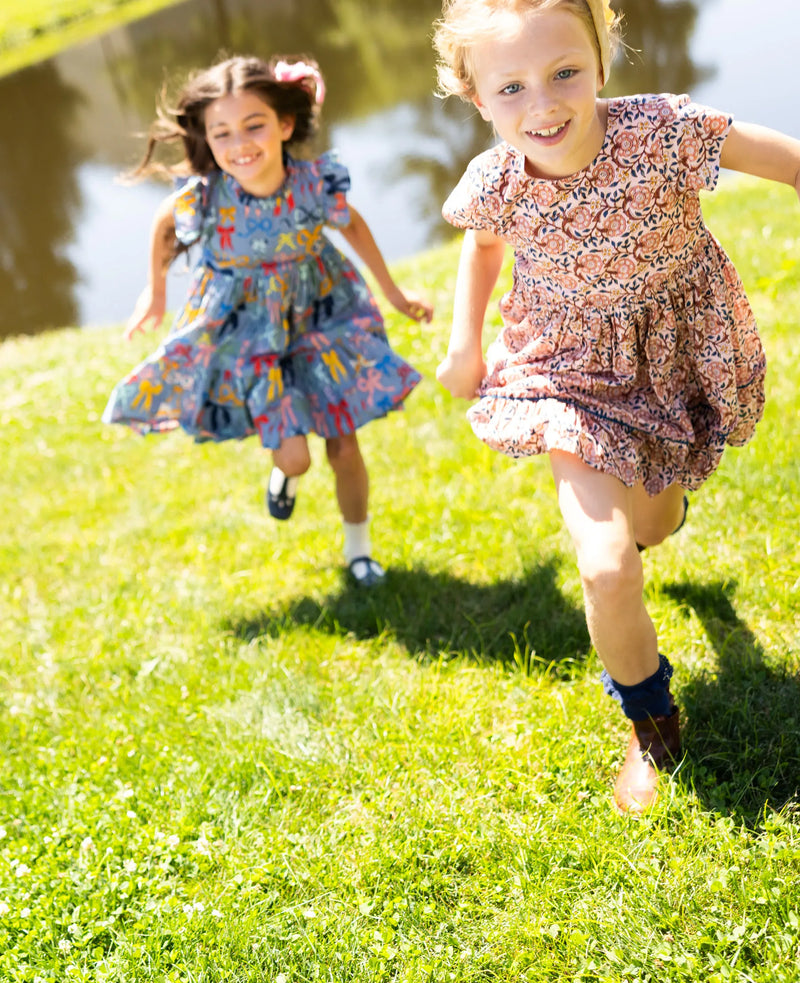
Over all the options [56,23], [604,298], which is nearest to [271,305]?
[604,298]

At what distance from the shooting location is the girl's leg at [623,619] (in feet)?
7.89

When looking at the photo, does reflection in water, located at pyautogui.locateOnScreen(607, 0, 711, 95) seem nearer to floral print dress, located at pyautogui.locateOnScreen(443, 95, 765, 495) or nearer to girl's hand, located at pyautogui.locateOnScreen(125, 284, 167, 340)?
girl's hand, located at pyautogui.locateOnScreen(125, 284, 167, 340)

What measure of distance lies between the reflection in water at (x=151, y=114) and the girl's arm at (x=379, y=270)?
6777mm

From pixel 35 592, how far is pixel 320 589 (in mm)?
1240

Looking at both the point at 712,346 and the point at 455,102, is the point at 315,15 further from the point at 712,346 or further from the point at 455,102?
the point at 712,346

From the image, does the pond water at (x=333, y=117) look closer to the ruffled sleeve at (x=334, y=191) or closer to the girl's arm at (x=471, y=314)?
the ruffled sleeve at (x=334, y=191)

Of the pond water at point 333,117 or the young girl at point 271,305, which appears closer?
the young girl at point 271,305

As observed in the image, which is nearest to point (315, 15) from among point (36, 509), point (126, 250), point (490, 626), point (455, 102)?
point (455, 102)

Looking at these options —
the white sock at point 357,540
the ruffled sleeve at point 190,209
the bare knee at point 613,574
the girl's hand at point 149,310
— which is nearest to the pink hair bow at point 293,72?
the ruffled sleeve at point 190,209

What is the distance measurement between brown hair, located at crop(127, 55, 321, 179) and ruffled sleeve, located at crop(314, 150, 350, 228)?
0.23 meters

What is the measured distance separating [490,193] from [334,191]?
4.37 ft

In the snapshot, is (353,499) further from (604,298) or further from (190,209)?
(604,298)

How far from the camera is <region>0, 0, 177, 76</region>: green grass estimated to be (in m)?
27.7

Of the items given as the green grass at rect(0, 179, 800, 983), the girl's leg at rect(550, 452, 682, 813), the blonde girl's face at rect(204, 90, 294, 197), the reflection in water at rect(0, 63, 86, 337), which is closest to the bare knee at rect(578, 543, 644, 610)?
the girl's leg at rect(550, 452, 682, 813)
